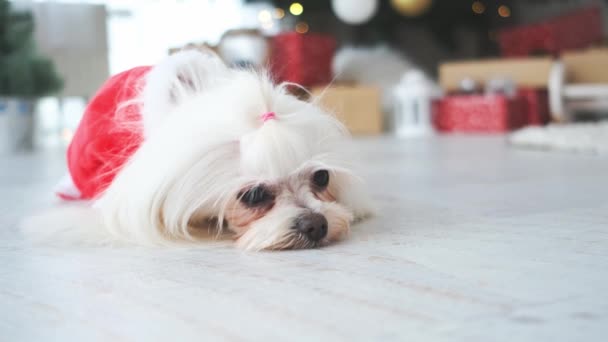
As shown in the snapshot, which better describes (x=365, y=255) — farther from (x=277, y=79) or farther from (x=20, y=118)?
(x=20, y=118)

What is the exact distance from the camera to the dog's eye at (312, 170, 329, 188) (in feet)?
3.98

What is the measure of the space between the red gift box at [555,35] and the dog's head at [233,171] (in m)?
4.13

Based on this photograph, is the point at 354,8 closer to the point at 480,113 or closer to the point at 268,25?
the point at 480,113

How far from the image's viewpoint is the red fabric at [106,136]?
135cm

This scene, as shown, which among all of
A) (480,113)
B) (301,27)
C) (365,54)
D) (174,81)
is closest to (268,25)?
(301,27)

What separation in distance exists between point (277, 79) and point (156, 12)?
14.5 feet

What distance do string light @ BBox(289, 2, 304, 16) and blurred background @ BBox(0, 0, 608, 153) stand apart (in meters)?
0.01

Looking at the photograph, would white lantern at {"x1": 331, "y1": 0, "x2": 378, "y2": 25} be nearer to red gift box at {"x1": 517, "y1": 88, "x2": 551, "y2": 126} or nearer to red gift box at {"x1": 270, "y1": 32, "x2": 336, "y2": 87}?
red gift box at {"x1": 270, "y1": 32, "x2": 336, "y2": 87}

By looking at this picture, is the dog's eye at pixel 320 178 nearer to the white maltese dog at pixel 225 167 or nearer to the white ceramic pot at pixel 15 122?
the white maltese dog at pixel 225 167

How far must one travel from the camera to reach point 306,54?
16.2 ft

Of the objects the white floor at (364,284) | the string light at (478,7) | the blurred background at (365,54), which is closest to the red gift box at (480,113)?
the blurred background at (365,54)

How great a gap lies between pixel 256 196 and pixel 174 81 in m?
0.25

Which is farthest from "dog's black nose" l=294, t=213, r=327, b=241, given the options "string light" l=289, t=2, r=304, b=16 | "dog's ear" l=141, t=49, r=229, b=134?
"string light" l=289, t=2, r=304, b=16

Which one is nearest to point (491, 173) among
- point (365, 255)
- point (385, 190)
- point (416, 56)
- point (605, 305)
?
point (385, 190)
